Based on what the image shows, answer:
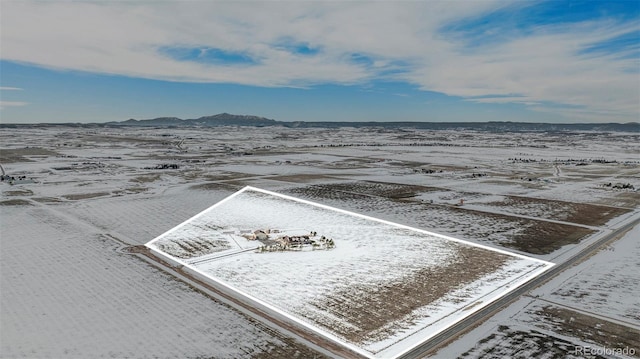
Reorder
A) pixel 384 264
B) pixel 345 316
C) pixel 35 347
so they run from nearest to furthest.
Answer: pixel 35 347 → pixel 345 316 → pixel 384 264

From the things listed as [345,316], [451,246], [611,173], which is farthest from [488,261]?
[611,173]

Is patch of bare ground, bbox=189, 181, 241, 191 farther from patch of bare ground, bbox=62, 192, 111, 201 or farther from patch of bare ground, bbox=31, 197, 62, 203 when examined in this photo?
patch of bare ground, bbox=31, 197, 62, 203

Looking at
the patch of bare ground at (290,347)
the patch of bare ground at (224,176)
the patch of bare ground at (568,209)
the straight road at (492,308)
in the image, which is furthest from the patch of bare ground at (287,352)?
the patch of bare ground at (224,176)

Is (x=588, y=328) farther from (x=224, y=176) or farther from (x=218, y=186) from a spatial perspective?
(x=224, y=176)

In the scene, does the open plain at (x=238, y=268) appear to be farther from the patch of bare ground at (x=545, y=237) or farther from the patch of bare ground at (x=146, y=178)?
the patch of bare ground at (x=146, y=178)

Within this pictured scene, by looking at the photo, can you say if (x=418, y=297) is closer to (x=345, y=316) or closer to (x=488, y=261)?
(x=345, y=316)

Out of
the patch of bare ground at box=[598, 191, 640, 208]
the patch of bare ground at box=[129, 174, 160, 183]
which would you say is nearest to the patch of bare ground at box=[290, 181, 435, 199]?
the patch of bare ground at box=[598, 191, 640, 208]

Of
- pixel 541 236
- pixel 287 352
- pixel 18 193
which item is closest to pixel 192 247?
pixel 287 352
